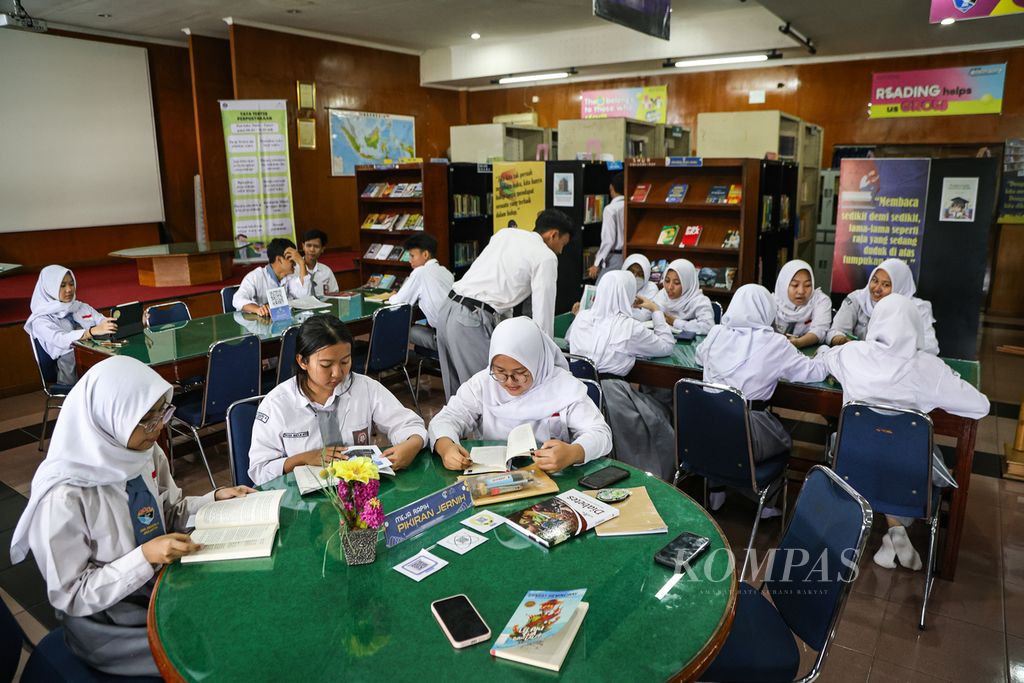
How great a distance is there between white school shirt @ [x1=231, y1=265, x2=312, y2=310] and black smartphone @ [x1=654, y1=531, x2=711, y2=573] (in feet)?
13.5

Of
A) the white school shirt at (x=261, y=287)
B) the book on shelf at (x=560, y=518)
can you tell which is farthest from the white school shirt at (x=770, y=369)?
the white school shirt at (x=261, y=287)

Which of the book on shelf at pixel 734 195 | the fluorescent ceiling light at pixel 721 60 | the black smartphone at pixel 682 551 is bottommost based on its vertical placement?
the black smartphone at pixel 682 551

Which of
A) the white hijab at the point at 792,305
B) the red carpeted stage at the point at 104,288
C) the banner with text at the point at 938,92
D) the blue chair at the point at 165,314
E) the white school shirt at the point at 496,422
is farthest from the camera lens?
the banner with text at the point at 938,92

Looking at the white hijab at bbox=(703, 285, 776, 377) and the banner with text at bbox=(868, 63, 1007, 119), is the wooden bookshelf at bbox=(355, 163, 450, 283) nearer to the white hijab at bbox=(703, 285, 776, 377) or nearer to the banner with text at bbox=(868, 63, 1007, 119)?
the white hijab at bbox=(703, 285, 776, 377)

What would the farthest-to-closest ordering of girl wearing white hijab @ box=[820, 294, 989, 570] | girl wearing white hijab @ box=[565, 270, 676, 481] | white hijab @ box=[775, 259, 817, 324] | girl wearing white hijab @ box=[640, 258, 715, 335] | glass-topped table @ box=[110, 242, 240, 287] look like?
glass-topped table @ box=[110, 242, 240, 287] < girl wearing white hijab @ box=[640, 258, 715, 335] < white hijab @ box=[775, 259, 817, 324] < girl wearing white hijab @ box=[565, 270, 676, 481] < girl wearing white hijab @ box=[820, 294, 989, 570]

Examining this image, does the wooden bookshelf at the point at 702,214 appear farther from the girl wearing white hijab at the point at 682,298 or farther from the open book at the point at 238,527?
the open book at the point at 238,527

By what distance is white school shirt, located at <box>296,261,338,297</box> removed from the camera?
5.94 meters

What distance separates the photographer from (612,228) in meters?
6.55

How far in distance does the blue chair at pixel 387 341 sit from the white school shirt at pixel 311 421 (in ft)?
7.36

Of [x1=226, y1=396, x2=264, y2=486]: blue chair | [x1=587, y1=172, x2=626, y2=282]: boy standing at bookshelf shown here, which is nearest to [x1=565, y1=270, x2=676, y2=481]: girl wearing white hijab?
[x1=226, y1=396, x2=264, y2=486]: blue chair

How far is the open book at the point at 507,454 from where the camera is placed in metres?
2.23

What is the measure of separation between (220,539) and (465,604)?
2.39ft

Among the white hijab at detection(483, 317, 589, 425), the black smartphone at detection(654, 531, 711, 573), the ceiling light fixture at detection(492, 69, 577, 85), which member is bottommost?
the black smartphone at detection(654, 531, 711, 573)

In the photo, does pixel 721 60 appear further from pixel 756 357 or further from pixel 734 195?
pixel 756 357
